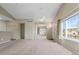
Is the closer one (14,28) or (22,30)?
(14,28)

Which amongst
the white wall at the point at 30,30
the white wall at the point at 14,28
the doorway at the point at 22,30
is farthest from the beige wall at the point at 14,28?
the white wall at the point at 30,30

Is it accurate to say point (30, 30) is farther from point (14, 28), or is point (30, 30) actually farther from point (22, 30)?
point (14, 28)

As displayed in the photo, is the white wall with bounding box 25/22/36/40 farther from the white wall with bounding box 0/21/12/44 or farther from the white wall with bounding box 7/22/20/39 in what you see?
the white wall with bounding box 0/21/12/44

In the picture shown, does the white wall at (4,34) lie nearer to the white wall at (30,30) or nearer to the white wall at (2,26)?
the white wall at (2,26)

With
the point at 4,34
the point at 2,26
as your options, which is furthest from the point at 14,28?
the point at 4,34

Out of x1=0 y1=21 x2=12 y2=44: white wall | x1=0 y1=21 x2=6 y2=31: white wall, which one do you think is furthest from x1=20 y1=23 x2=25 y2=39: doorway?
x1=0 y1=21 x2=6 y2=31: white wall

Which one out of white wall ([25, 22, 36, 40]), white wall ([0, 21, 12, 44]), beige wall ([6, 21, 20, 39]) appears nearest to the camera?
beige wall ([6, 21, 20, 39])

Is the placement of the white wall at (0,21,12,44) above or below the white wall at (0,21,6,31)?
below

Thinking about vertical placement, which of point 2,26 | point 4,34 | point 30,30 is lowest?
point 4,34

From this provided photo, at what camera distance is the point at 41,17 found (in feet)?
15.7

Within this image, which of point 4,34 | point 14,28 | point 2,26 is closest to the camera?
point 14,28

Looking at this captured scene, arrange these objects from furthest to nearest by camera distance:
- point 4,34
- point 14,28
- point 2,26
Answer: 1. point 4,34
2. point 2,26
3. point 14,28

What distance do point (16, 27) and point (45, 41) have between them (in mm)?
1613
